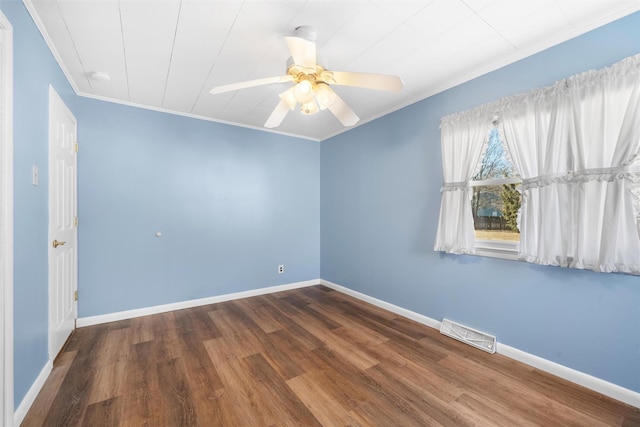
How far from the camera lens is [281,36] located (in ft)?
5.90

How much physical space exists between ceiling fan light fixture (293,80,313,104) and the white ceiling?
0.33 meters

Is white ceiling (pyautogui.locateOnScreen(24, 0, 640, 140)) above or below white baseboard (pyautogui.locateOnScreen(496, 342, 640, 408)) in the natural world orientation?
above

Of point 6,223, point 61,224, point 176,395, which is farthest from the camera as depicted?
point 61,224

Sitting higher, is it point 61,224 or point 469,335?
point 61,224

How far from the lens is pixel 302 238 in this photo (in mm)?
4207

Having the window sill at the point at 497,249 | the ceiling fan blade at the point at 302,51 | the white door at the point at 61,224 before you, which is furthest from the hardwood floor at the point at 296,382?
the ceiling fan blade at the point at 302,51

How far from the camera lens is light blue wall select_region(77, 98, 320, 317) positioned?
9.07 ft

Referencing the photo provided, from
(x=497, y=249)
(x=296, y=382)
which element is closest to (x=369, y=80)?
(x=497, y=249)

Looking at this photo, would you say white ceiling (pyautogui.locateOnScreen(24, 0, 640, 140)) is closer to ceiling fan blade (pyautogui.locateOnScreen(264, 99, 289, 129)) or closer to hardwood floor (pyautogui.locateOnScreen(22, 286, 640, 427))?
ceiling fan blade (pyautogui.locateOnScreen(264, 99, 289, 129))

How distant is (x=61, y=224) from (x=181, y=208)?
113 cm

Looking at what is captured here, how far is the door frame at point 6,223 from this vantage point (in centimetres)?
130

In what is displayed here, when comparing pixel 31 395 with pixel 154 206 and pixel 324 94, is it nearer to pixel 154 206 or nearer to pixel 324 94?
pixel 154 206

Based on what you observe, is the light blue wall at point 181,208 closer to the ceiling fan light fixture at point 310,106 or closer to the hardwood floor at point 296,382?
the hardwood floor at point 296,382

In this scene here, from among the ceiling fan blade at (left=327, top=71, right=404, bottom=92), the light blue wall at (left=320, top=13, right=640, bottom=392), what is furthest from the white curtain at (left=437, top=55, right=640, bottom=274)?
the ceiling fan blade at (left=327, top=71, right=404, bottom=92)
